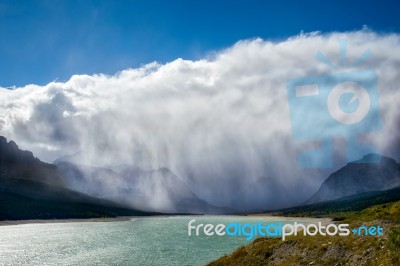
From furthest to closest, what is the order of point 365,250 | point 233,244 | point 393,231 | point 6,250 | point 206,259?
point 6,250 → point 233,244 → point 206,259 → point 365,250 → point 393,231

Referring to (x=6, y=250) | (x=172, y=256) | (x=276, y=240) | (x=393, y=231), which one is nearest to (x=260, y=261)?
(x=276, y=240)

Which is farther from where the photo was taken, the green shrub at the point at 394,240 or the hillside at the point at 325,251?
the hillside at the point at 325,251

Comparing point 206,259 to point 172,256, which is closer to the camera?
point 206,259

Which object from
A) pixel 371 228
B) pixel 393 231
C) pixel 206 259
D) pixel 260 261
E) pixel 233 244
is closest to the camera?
pixel 393 231

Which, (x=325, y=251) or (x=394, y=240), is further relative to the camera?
(x=325, y=251)

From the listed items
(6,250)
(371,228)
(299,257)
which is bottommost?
(6,250)

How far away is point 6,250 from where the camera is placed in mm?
107688

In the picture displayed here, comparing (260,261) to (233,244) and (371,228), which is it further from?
(233,244)

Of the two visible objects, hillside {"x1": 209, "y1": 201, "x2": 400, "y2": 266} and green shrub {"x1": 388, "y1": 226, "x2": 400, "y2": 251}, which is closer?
green shrub {"x1": 388, "y1": 226, "x2": 400, "y2": 251}

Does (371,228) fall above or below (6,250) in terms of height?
above

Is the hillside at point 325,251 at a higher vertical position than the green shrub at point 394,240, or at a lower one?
Answer: lower

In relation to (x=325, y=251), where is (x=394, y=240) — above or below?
above

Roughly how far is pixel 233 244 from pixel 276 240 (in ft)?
147

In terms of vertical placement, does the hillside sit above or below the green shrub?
below
